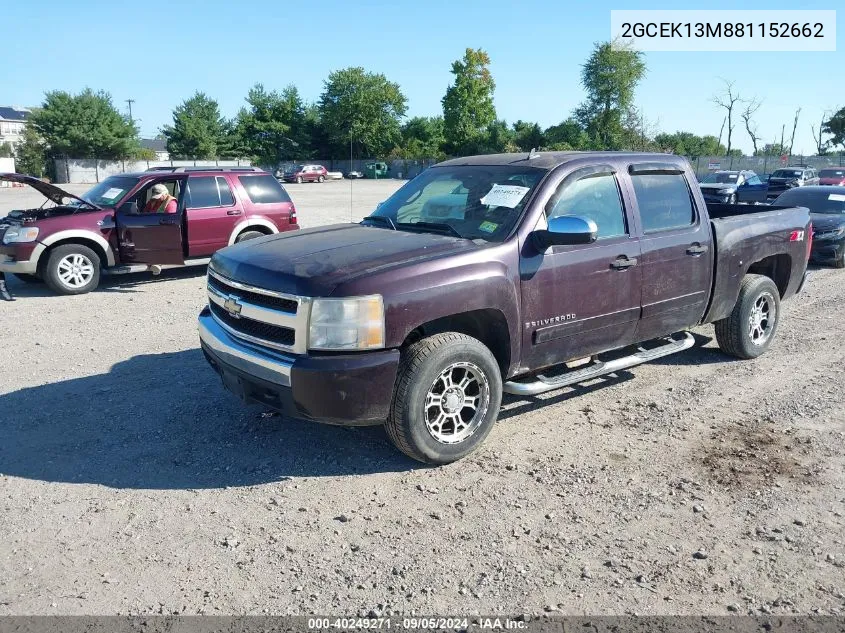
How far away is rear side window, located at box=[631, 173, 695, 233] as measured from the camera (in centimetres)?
537

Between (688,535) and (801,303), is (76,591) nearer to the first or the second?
(688,535)

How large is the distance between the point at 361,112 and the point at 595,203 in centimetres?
7872

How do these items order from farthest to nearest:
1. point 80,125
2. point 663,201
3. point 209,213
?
point 80,125, point 209,213, point 663,201

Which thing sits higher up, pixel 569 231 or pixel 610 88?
pixel 610 88

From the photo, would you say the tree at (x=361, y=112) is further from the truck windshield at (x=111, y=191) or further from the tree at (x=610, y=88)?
the truck windshield at (x=111, y=191)

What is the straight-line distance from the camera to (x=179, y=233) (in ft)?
33.4

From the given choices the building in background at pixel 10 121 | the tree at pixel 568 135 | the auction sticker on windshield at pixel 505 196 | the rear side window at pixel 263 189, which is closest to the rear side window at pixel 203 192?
the rear side window at pixel 263 189

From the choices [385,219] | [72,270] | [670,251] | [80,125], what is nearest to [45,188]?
[72,270]

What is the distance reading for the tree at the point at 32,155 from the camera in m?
60.8

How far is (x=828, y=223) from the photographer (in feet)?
42.4

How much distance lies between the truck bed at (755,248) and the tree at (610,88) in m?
67.5

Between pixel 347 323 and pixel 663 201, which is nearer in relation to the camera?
pixel 347 323

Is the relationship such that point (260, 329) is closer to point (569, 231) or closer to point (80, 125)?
point (569, 231)

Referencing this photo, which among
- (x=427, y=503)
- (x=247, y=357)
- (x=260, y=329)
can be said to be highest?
Result: (x=260, y=329)
